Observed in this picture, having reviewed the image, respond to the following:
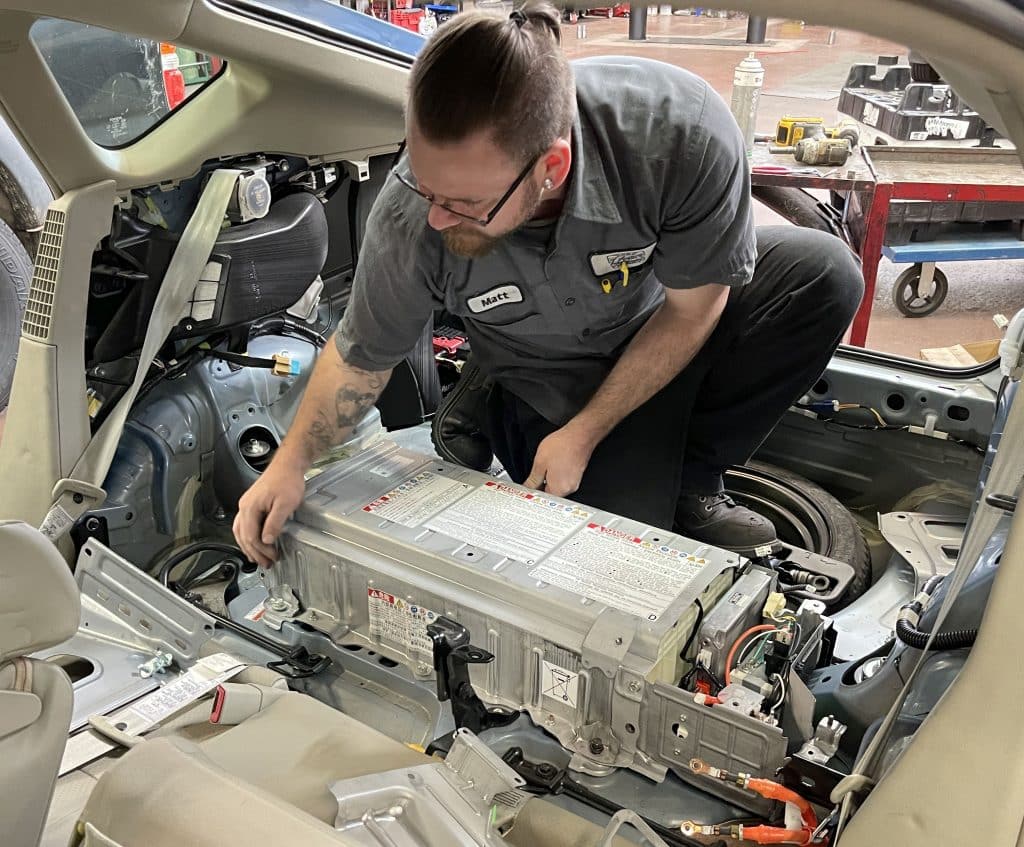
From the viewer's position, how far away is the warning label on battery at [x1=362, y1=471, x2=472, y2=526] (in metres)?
1.88

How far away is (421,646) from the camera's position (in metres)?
1.83

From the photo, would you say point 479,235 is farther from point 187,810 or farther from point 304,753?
point 187,810

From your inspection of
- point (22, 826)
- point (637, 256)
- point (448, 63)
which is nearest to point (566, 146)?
point (448, 63)

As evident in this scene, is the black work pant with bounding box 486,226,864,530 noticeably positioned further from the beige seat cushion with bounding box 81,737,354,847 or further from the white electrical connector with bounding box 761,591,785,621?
the beige seat cushion with bounding box 81,737,354,847

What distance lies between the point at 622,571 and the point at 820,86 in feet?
28.2

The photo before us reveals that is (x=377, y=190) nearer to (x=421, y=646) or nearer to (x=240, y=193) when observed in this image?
(x=240, y=193)

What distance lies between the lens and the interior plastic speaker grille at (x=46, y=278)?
217 centimetres

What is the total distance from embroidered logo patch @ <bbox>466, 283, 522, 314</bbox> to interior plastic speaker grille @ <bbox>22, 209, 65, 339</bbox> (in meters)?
0.99

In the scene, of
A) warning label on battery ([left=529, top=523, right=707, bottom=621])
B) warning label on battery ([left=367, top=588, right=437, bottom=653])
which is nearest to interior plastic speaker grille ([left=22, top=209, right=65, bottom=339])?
warning label on battery ([left=367, top=588, right=437, bottom=653])

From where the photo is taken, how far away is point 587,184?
2.00 m

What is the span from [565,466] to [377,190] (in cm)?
130

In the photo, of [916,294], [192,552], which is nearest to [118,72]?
[192,552]

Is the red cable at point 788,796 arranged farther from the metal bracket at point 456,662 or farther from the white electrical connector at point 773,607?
the metal bracket at point 456,662

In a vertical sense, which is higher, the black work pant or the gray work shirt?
the gray work shirt
